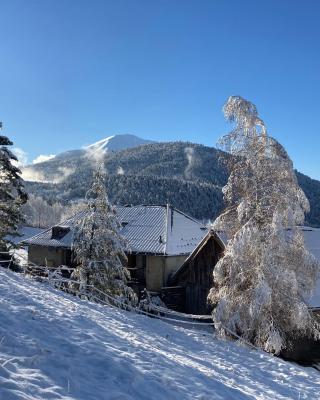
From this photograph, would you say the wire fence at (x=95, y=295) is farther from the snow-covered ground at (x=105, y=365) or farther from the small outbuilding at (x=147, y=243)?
the small outbuilding at (x=147, y=243)

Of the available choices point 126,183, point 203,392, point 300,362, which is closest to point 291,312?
point 300,362

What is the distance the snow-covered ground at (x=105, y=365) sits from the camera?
6.58 meters

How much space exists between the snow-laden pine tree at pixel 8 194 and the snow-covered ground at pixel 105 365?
13.0 meters

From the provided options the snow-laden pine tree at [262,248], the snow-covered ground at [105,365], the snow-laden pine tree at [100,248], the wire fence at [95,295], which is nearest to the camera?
the snow-covered ground at [105,365]

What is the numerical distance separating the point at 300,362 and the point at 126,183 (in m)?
155

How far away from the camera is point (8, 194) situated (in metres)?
27.7

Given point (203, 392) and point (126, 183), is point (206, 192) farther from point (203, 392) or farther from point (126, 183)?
point (203, 392)

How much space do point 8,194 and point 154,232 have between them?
1419 cm

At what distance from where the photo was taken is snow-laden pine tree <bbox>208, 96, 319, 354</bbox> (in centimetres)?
1664

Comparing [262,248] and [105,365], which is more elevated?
[262,248]

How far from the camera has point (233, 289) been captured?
1752cm

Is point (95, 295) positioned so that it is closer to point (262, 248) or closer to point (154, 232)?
point (262, 248)

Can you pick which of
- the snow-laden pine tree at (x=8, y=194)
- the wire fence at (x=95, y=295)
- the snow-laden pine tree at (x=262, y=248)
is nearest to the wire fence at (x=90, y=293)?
the wire fence at (x=95, y=295)

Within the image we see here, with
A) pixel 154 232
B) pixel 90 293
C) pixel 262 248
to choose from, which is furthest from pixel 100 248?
pixel 154 232
